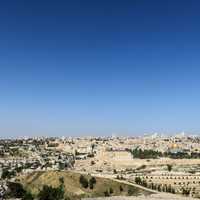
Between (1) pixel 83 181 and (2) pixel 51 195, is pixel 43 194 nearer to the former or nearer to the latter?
(2) pixel 51 195

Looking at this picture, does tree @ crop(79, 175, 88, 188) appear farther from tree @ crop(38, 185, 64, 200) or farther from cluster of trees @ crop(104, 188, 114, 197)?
tree @ crop(38, 185, 64, 200)

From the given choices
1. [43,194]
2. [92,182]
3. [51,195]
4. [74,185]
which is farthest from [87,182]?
[51,195]

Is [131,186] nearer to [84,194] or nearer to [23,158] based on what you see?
[84,194]

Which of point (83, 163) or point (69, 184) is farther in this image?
point (83, 163)

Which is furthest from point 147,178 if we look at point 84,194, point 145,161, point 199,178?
point 145,161

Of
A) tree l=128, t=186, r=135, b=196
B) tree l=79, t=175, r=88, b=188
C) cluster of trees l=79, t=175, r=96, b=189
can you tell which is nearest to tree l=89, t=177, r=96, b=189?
cluster of trees l=79, t=175, r=96, b=189

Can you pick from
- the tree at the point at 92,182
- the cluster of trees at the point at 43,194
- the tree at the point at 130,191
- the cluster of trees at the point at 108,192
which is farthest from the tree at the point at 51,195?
the tree at the point at 92,182

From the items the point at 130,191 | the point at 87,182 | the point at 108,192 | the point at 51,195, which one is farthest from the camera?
the point at 87,182

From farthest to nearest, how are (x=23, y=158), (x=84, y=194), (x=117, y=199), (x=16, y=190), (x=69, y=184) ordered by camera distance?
(x=23, y=158) < (x=69, y=184) < (x=84, y=194) < (x=16, y=190) < (x=117, y=199)

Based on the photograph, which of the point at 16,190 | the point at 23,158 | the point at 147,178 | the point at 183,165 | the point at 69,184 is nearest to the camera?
the point at 16,190
